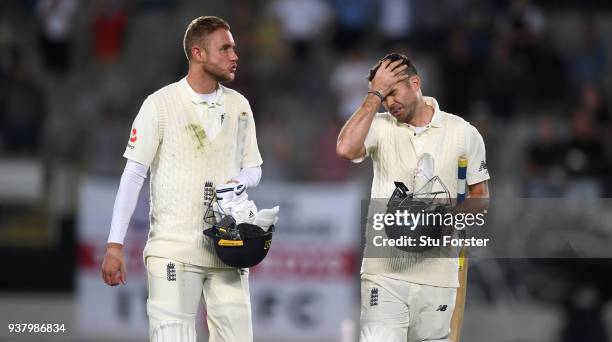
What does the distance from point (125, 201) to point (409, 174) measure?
1.59m

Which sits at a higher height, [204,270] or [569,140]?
[569,140]

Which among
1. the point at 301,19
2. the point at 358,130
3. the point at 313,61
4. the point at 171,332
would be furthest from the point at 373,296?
the point at 301,19

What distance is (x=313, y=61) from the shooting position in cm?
1641

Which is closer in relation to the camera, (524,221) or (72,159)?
(524,221)

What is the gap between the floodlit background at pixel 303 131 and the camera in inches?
508

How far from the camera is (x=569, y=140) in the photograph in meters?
14.2

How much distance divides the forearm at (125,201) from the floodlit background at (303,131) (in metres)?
3.12

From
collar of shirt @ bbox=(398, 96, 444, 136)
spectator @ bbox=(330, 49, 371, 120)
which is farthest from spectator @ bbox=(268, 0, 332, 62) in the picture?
collar of shirt @ bbox=(398, 96, 444, 136)

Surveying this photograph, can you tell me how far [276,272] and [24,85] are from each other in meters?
4.86

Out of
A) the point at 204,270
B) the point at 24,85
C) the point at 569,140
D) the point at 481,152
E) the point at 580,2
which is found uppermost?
the point at 580,2

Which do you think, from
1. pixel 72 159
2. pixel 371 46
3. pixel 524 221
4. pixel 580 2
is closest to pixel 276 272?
pixel 524 221

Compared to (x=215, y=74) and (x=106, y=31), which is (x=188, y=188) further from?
(x=106, y=31)

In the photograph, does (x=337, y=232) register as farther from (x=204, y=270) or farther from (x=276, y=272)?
(x=204, y=270)

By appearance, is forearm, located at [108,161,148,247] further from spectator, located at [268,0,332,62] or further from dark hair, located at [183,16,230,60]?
spectator, located at [268,0,332,62]
